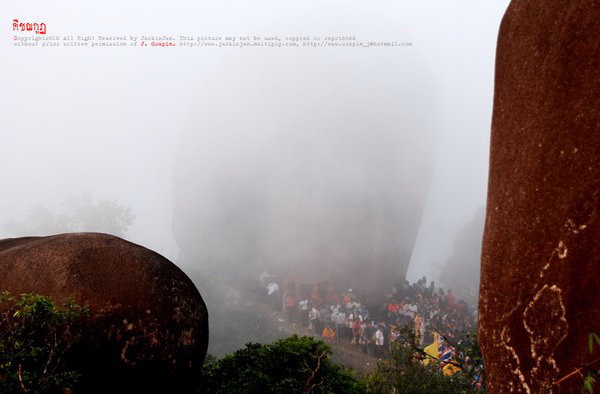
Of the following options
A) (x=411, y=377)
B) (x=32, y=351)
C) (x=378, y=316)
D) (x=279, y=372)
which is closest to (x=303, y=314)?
(x=378, y=316)

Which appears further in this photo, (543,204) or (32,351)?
(32,351)

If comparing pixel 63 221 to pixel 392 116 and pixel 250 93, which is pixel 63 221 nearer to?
pixel 250 93

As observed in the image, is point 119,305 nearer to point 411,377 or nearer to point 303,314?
point 411,377

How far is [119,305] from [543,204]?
576cm

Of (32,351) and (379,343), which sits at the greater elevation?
(32,351)

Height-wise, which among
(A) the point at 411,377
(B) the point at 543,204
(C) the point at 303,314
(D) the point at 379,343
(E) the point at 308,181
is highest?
(E) the point at 308,181

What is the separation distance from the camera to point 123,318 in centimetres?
537

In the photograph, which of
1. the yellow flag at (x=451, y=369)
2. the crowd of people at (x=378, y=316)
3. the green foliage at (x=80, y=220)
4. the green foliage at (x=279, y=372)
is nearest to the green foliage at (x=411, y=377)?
the yellow flag at (x=451, y=369)

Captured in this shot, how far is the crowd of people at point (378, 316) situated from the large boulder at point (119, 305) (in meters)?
13.6

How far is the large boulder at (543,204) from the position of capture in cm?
270

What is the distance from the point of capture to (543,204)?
9.94 ft

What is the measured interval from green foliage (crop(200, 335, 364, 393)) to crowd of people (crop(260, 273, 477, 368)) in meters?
9.20

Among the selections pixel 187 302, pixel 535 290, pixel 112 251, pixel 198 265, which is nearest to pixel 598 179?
pixel 535 290

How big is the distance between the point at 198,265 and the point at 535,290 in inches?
1571
